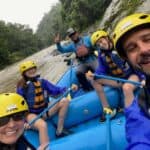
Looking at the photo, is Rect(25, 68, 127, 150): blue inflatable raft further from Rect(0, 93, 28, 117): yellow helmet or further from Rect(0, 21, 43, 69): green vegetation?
Rect(0, 21, 43, 69): green vegetation

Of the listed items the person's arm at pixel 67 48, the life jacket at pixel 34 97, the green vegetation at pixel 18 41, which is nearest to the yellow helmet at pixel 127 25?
the life jacket at pixel 34 97

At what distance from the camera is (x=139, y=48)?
6.16 ft

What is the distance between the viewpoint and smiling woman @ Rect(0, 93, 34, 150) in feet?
9.05

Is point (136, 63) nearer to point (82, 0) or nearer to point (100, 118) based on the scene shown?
point (100, 118)

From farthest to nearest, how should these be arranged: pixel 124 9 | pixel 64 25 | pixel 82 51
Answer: pixel 64 25 → pixel 124 9 → pixel 82 51

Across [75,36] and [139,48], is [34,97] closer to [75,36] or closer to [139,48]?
[75,36]

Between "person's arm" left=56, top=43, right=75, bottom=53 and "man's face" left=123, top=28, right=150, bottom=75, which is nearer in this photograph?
"man's face" left=123, top=28, right=150, bottom=75

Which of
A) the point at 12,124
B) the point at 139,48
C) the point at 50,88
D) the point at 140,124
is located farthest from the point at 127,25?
the point at 50,88

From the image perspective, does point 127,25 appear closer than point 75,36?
Yes

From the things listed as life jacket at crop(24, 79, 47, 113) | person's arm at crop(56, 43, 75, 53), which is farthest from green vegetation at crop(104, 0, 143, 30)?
life jacket at crop(24, 79, 47, 113)

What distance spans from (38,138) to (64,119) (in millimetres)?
549

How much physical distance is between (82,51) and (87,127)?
1500mm

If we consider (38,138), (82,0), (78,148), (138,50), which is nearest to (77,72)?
(38,138)

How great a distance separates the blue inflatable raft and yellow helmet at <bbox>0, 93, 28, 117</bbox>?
2.64 ft
